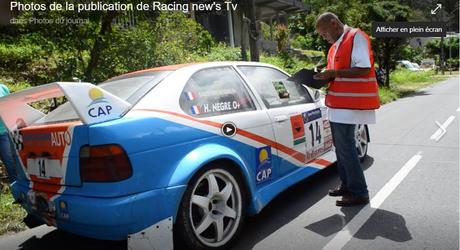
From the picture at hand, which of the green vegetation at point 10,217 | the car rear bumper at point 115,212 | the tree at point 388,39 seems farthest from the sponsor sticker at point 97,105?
the tree at point 388,39

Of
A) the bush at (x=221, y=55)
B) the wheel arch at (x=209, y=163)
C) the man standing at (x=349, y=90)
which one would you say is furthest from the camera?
the bush at (x=221, y=55)

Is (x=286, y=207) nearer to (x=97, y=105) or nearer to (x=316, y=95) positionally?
(x=316, y=95)

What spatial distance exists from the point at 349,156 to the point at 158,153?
214 cm

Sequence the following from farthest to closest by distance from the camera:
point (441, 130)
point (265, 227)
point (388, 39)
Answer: point (388, 39)
point (441, 130)
point (265, 227)

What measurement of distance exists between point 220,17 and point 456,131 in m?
18.6

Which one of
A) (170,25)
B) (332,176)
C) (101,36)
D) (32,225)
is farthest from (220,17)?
(32,225)

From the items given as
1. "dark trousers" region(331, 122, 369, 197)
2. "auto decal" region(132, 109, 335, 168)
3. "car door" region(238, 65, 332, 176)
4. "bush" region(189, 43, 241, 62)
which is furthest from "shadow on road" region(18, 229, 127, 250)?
"bush" region(189, 43, 241, 62)

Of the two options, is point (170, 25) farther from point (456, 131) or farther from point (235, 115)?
point (235, 115)

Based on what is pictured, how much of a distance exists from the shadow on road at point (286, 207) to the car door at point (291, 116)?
416 millimetres

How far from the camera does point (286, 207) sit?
457 cm

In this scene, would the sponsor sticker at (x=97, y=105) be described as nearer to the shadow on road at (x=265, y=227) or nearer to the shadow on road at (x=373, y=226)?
the shadow on road at (x=265, y=227)

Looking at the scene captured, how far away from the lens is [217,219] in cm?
356

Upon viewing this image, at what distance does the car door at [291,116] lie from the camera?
14.0 feet

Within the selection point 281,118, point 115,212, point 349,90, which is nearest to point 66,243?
point 115,212
